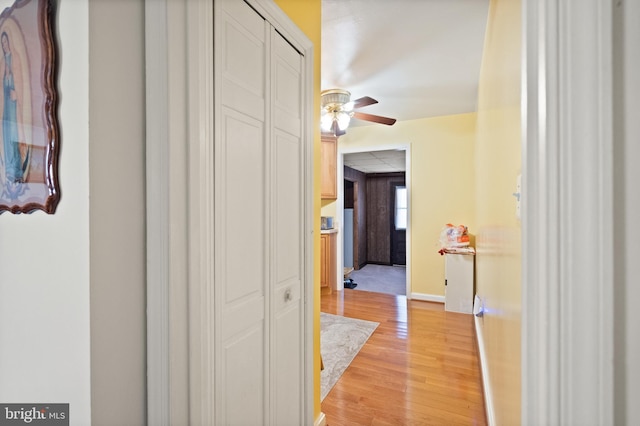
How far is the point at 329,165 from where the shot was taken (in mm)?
4637

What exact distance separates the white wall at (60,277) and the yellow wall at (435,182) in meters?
4.17

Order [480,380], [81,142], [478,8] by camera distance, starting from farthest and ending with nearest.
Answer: [480,380] → [478,8] → [81,142]

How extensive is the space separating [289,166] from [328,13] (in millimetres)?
1233

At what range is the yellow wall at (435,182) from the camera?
4.02 meters

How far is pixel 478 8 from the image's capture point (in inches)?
73.7

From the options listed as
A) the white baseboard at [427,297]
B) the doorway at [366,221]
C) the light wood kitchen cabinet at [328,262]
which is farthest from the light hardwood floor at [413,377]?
the doorway at [366,221]

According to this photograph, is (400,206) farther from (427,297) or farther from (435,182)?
(427,297)

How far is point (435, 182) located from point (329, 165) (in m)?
1.65

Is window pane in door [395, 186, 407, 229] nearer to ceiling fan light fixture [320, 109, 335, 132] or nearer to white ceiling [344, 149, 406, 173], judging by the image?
white ceiling [344, 149, 406, 173]

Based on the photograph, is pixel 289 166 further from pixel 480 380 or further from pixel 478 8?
pixel 480 380
